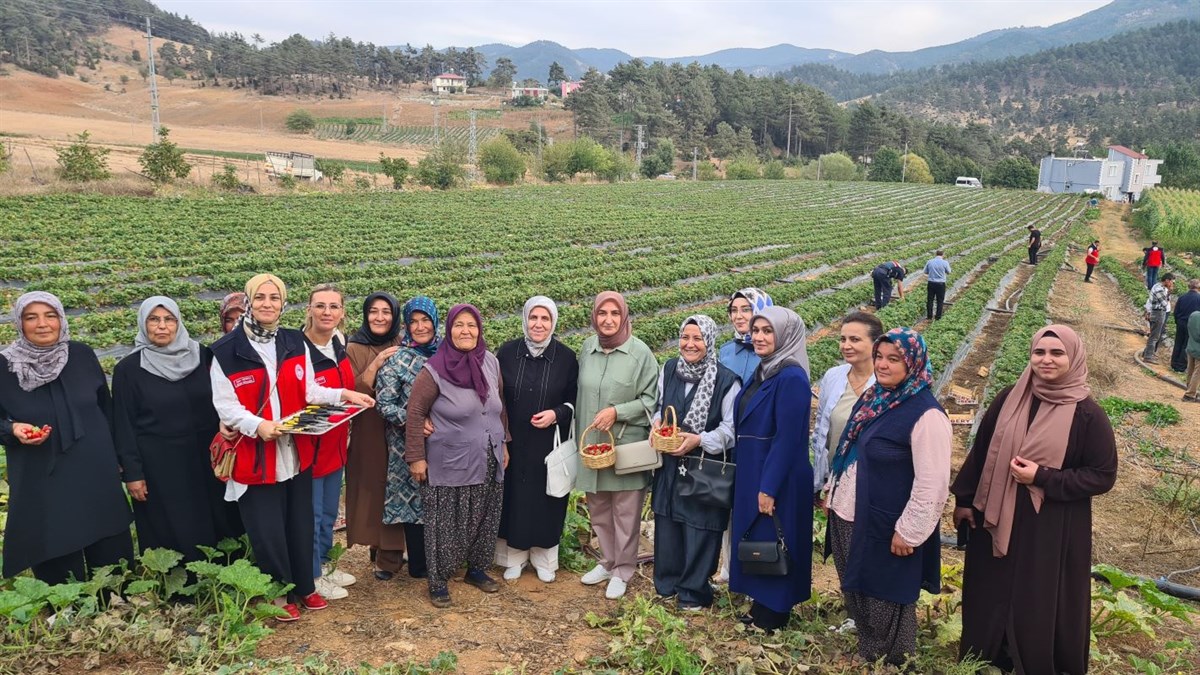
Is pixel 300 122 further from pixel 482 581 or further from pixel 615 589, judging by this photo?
pixel 615 589

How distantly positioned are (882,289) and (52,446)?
45.2 feet

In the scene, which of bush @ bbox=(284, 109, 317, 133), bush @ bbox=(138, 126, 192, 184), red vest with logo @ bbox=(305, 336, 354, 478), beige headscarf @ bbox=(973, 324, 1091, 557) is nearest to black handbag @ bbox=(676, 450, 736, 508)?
beige headscarf @ bbox=(973, 324, 1091, 557)

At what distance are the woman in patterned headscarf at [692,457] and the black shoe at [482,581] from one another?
→ 837 millimetres

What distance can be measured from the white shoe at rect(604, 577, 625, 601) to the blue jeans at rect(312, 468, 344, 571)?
57.4 inches

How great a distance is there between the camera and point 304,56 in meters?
91.1

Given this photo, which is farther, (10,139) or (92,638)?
(10,139)

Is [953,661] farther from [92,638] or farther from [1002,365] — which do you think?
[1002,365]

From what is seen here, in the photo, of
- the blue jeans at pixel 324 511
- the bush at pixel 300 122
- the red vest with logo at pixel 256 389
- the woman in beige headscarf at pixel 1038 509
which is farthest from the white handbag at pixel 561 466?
the bush at pixel 300 122

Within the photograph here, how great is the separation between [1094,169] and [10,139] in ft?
260

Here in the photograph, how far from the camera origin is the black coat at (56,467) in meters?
3.09

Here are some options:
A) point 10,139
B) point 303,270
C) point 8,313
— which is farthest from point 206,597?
point 10,139

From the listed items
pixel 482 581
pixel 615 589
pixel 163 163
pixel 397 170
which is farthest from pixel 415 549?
pixel 397 170

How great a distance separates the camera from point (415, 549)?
3947mm

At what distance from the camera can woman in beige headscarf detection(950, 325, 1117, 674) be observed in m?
2.96
